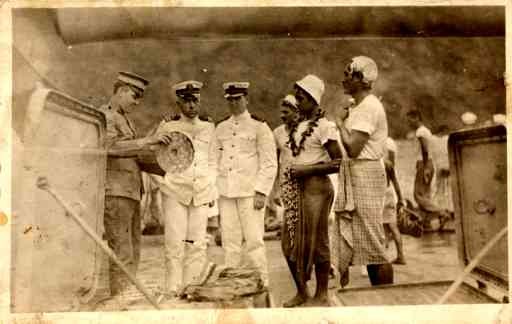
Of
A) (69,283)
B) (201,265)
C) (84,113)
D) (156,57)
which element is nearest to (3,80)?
(84,113)

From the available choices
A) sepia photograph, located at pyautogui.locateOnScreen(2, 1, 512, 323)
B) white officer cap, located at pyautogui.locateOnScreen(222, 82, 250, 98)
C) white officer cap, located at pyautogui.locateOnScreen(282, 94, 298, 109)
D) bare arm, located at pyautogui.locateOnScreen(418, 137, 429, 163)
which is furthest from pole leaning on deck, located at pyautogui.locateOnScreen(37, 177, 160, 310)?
bare arm, located at pyautogui.locateOnScreen(418, 137, 429, 163)

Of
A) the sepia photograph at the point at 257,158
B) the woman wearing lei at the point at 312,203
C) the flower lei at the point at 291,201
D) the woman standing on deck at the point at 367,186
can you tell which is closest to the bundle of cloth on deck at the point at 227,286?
the sepia photograph at the point at 257,158

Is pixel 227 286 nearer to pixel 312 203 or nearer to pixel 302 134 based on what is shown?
pixel 312 203

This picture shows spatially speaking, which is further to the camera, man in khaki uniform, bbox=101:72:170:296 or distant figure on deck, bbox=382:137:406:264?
distant figure on deck, bbox=382:137:406:264

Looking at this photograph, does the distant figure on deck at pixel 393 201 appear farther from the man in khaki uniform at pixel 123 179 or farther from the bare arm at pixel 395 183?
the man in khaki uniform at pixel 123 179

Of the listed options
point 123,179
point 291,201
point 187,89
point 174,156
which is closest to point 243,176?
point 291,201

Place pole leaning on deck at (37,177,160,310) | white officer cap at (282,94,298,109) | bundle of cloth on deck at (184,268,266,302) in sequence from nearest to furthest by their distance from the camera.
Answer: pole leaning on deck at (37,177,160,310), bundle of cloth on deck at (184,268,266,302), white officer cap at (282,94,298,109)

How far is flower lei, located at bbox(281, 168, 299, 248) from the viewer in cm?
461

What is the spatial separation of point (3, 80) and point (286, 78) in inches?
76.1

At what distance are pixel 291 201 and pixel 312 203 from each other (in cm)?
14

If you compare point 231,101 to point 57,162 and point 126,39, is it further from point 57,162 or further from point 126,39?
point 57,162

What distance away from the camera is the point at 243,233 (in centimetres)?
Result: 464

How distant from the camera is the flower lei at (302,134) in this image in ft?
15.1

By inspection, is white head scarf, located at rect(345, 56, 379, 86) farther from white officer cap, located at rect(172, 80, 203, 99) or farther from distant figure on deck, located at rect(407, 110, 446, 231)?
white officer cap, located at rect(172, 80, 203, 99)
